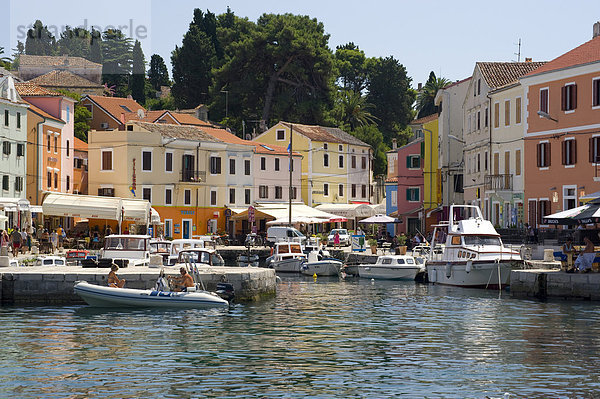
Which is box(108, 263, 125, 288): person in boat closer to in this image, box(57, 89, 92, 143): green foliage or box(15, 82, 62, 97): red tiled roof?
box(15, 82, 62, 97): red tiled roof

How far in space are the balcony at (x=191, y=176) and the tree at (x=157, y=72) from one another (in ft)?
234

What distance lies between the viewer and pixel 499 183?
67312mm

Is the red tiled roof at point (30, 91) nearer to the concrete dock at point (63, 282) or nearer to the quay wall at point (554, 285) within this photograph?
the concrete dock at point (63, 282)

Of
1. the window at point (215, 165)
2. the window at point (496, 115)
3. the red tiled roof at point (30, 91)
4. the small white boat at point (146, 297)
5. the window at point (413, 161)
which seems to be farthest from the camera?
the window at point (413, 161)

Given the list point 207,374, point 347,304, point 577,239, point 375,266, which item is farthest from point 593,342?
point 375,266

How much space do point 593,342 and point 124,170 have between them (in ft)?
199

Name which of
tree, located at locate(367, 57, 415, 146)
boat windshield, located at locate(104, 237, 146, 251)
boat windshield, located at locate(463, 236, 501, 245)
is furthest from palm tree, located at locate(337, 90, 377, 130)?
boat windshield, located at locate(104, 237, 146, 251)

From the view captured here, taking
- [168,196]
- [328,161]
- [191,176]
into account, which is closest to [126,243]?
[168,196]

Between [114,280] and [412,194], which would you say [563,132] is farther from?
[412,194]

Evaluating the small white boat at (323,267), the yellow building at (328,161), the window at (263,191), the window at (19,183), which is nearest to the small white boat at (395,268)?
the small white boat at (323,267)

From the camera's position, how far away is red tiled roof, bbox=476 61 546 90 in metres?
71.1

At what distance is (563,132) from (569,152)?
130cm

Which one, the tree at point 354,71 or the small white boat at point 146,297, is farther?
the tree at point 354,71

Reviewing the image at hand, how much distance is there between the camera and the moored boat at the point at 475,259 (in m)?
48.1
